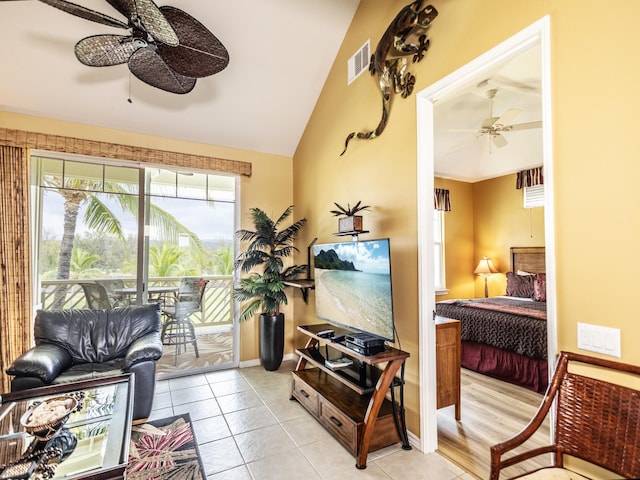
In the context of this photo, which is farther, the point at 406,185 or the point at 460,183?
the point at 460,183

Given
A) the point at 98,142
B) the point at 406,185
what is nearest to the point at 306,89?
the point at 406,185

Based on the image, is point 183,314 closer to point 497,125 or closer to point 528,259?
point 497,125

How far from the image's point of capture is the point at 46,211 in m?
3.27

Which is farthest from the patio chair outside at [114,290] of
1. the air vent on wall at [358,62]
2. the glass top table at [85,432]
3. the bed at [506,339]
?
the bed at [506,339]

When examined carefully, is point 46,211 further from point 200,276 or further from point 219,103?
point 219,103

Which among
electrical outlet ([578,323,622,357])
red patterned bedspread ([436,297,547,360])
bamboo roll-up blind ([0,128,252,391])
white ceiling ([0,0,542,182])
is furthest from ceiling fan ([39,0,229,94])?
red patterned bedspread ([436,297,547,360])

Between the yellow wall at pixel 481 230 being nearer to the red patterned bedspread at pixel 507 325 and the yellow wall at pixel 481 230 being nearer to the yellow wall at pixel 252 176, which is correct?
the red patterned bedspread at pixel 507 325

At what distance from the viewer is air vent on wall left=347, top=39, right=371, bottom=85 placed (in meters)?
2.94

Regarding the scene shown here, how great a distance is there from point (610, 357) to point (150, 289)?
392 centimetres

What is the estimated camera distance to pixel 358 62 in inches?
120

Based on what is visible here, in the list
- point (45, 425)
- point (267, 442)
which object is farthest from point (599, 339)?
point (45, 425)

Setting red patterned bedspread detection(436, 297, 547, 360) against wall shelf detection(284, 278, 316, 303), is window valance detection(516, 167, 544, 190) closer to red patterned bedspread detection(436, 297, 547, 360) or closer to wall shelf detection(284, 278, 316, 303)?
red patterned bedspread detection(436, 297, 547, 360)

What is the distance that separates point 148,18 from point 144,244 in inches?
101

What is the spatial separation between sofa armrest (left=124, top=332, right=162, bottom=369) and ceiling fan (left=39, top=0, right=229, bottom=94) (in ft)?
7.01
